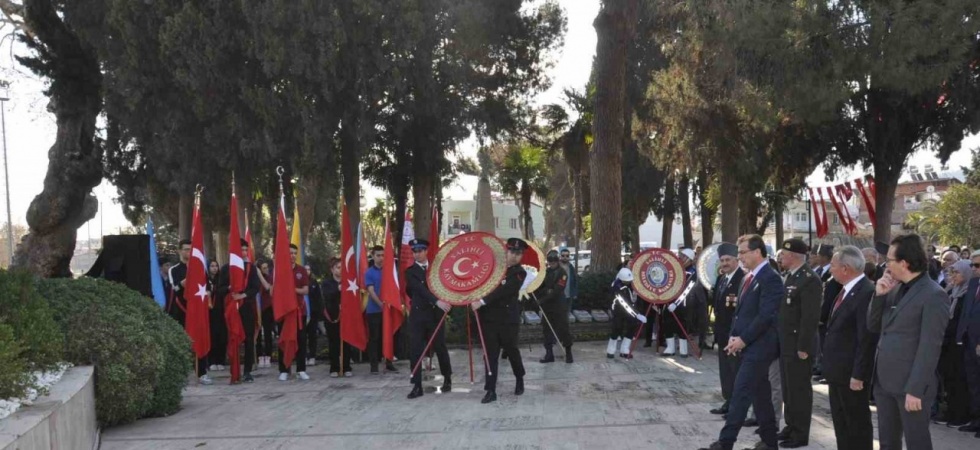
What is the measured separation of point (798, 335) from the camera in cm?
643

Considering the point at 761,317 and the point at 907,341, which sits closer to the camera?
the point at 907,341

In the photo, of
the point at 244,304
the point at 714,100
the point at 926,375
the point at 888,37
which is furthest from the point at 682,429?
the point at 714,100

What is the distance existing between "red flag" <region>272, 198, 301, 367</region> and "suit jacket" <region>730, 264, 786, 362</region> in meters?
6.57

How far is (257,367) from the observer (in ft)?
40.9

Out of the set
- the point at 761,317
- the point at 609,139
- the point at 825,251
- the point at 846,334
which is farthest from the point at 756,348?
the point at 609,139

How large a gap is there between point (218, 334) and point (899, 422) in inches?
373

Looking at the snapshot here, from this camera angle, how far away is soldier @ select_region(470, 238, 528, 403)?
923 cm

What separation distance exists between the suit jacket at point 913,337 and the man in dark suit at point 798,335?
1125 mm

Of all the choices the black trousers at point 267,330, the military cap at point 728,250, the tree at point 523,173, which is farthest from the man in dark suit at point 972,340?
the tree at point 523,173

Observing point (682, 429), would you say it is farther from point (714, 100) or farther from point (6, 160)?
point (6, 160)

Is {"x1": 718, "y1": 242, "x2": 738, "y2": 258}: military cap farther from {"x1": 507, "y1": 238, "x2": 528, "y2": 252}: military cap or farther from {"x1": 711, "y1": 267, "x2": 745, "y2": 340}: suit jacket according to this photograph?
{"x1": 507, "y1": 238, "x2": 528, "y2": 252}: military cap

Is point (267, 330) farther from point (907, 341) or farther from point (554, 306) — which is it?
point (907, 341)

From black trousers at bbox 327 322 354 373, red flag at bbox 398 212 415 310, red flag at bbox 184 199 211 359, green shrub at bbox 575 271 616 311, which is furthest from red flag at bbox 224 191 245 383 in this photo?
green shrub at bbox 575 271 616 311

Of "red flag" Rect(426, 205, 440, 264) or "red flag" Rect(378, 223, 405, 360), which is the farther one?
"red flag" Rect(426, 205, 440, 264)
